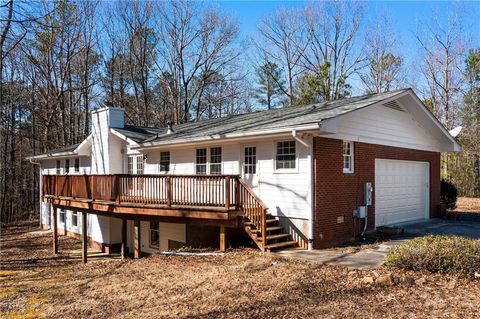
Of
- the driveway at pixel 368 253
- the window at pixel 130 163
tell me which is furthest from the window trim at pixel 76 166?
the driveway at pixel 368 253

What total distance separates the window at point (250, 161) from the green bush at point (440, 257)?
5.17 metres

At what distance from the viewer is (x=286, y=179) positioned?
11.1 meters

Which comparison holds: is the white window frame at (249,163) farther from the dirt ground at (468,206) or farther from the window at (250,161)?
the dirt ground at (468,206)

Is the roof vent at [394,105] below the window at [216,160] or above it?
above

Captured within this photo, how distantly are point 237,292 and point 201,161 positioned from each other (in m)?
7.36

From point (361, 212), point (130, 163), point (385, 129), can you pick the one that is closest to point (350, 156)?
point (361, 212)

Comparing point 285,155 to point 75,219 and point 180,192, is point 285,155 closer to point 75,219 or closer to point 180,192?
point 180,192

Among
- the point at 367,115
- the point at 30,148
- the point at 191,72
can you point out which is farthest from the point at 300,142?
the point at 30,148

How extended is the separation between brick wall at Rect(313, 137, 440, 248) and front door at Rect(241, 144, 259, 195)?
2.13 meters

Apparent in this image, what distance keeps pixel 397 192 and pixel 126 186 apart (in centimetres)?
973

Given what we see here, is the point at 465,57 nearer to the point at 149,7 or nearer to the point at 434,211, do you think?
the point at 434,211

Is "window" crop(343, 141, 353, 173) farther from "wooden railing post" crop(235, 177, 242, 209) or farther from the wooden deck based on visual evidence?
"wooden railing post" crop(235, 177, 242, 209)

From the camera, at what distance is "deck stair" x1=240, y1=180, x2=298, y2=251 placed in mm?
10031

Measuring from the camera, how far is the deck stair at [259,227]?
10.0 m
